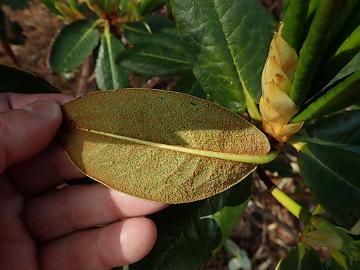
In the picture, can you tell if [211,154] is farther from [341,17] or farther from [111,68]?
[111,68]

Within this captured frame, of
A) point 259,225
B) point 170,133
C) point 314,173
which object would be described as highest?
point 170,133

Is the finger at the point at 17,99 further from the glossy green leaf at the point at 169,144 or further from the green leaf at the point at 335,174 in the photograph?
the green leaf at the point at 335,174

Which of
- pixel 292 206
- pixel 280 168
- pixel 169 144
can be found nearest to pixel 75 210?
pixel 169 144

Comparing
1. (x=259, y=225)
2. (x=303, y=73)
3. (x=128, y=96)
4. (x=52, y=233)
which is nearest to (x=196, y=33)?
(x=128, y=96)

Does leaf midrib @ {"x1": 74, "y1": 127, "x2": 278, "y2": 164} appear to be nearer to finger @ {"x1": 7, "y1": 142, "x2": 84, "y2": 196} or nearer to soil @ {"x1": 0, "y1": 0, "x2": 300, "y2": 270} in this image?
finger @ {"x1": 7, "y1": 142, "x2": 84, "y2": 196}

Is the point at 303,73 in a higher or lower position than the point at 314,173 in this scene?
higher

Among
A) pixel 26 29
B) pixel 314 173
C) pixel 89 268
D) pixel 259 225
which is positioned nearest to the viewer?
pixel 314 173

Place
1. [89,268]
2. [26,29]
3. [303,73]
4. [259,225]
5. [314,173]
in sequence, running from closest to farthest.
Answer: [303,73], [314,173], [89,268], [259,225], [26,29]

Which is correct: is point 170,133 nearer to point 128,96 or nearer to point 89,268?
point 128,96

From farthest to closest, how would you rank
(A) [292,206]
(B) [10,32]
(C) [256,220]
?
(C) [256,220]
(B) [10,32]
(A) [292,206]
